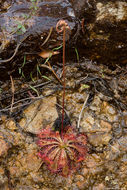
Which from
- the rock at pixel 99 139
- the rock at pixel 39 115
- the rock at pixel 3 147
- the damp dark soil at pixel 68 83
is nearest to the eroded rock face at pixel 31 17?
the damp dark soil at pixel 68 83

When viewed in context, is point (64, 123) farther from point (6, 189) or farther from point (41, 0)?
point (41, 0)

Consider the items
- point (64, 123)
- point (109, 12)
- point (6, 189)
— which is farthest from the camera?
point (109, 12)

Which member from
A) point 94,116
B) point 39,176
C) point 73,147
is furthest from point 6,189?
point 94,116

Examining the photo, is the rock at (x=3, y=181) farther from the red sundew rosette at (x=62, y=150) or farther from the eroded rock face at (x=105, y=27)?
the eroded rock face at (x=105, y=27)

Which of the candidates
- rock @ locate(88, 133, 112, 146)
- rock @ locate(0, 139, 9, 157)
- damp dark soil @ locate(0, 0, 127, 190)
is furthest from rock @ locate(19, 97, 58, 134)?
rock @ locate(88, 133, 112, 146)

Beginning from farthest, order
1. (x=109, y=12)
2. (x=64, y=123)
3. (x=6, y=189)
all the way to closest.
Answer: (x=109, y=12)
(x=64, y=123)
(x=6, y=189)

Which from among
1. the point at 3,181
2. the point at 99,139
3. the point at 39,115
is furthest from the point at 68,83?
the point at 3,181

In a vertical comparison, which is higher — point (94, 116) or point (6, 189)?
point (94, 116)
